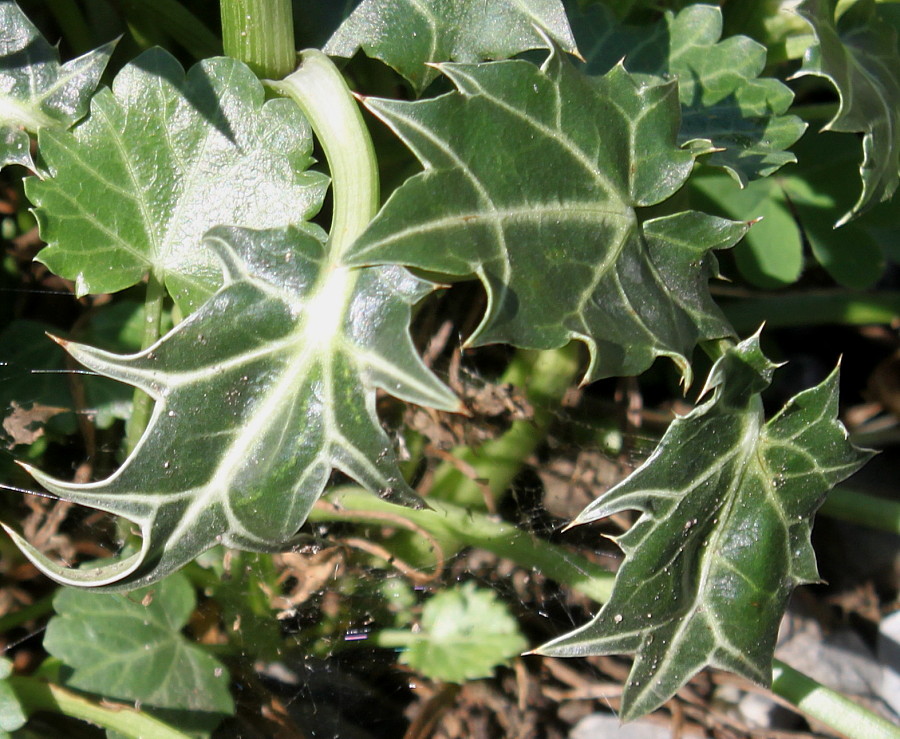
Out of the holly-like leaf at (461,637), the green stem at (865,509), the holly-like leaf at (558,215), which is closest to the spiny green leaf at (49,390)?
the holly-like leaf at (461,637)

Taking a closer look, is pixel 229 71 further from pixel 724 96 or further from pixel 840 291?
pixel 840 291

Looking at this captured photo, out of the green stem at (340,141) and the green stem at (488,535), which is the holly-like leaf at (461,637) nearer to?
the green stem at (488,535)

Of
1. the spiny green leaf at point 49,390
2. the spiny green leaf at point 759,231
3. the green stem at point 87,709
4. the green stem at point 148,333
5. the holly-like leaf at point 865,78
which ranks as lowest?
the green stem at point 87,709

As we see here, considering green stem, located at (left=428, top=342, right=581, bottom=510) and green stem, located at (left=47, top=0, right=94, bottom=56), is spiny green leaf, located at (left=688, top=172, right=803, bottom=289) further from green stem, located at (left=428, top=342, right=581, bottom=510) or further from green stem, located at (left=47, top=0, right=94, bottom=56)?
green stem, located at (left=47, top=0, right=94, bottom=56)

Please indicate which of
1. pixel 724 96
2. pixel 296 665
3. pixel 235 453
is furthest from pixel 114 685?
pixel 724 96

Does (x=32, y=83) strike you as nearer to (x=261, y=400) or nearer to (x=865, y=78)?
(x=261, y=400)

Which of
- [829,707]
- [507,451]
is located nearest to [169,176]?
[507,451]
